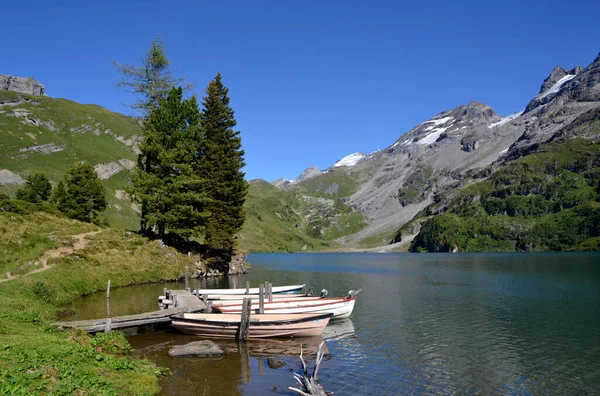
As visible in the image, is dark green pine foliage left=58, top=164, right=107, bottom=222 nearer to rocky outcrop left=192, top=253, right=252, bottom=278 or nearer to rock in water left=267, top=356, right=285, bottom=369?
rocky outcrop left=192, top=253, right=252, bottom=278

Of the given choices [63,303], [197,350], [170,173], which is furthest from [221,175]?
[197,350]

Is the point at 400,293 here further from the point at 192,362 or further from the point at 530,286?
the point at 192,362

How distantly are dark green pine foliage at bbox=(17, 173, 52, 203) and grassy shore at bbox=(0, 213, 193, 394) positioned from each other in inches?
1699

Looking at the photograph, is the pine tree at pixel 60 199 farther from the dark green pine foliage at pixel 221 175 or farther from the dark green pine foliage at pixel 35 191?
the dark green pine foliage at pixel 221 175

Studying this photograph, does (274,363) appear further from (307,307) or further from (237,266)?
(237,266)

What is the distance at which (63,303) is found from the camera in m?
36.6

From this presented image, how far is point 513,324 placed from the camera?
36938 mm

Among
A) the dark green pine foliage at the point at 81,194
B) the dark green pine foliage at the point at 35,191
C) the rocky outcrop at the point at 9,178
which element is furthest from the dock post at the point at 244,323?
the rocky outcrop at the point at 9,178

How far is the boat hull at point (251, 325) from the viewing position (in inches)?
1130

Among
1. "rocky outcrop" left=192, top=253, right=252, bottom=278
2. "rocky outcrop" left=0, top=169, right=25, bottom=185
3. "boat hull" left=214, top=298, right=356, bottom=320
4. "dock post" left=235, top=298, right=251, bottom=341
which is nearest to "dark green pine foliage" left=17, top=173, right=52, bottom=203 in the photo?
"rocky outcrop" left=192, top=253, right=252, bottom=278

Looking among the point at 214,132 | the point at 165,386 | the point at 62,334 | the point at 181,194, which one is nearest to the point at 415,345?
the point at 165,386

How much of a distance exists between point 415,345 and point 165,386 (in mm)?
17995

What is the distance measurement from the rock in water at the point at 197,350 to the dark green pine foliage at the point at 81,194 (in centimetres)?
7116

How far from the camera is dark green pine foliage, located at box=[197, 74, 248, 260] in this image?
69.2 m
